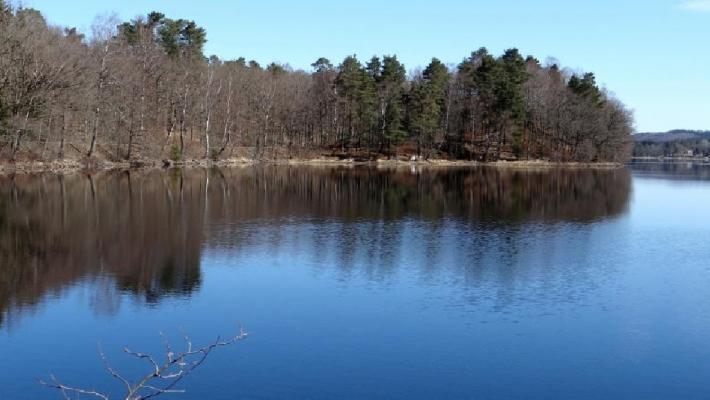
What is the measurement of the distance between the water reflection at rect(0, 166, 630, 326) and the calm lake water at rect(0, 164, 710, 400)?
138 millimetres

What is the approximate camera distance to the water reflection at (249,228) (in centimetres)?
2066

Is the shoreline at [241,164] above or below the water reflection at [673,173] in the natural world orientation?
above

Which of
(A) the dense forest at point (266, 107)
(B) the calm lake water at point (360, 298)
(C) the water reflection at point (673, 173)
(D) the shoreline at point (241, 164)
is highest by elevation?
(A) the dense forest at point (266, 107)

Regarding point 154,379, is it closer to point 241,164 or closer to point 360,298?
point 360,298

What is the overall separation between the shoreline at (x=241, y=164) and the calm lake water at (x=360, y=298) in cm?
2135

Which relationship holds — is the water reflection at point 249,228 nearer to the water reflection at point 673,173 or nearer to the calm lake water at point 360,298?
the calm lake water at point 360,298

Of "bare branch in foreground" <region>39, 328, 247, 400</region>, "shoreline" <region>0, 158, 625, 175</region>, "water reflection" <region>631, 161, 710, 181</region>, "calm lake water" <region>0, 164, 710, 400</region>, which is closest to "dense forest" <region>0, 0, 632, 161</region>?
"shoreline" <region>0, 158, 625, 175</region>

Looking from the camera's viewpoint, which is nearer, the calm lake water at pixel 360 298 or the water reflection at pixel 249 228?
the calm lake water at pixel 360 298

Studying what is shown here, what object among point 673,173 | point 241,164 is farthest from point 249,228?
point 673,173

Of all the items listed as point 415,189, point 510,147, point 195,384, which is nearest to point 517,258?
point 195,384

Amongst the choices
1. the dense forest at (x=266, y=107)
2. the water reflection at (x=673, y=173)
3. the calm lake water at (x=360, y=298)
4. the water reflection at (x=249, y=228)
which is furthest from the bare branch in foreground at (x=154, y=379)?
the water reflection at (x=673, y=173)

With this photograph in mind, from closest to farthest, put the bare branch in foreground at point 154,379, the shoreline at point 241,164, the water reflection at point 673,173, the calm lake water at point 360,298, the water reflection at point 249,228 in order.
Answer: the bare branch in foreground at point 154,379 < the calm lake water at point 360,298 < the water reflection at point 249,228 < the shoreline at point 241,164 < the water reflection at point 673,173

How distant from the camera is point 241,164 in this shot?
82125 mm

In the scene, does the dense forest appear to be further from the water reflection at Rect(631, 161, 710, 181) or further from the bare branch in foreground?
the bare branch in foreground
